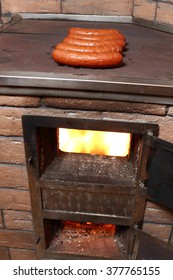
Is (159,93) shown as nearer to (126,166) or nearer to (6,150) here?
(126,166)

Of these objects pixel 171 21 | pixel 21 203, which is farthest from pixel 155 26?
pixel 21 203

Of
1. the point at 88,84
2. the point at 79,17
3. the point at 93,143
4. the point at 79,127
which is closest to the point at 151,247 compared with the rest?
the point at 93,143

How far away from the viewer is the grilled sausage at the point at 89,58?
111 cm

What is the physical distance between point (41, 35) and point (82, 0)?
17.1 inches

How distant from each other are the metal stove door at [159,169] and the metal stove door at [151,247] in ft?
0.94

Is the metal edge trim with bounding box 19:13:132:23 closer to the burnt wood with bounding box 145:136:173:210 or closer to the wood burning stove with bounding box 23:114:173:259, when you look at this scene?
the wood burning stove with bounding box 23:114:173:259

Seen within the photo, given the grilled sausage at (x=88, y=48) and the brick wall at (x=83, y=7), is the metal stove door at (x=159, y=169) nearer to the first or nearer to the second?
the grilled sausage at (x=88, y=48)

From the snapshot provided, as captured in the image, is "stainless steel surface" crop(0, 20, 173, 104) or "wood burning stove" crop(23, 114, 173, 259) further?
"wood burning stove" crop(23, 114, 173, 259)

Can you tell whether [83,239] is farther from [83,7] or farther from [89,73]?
[83,7]

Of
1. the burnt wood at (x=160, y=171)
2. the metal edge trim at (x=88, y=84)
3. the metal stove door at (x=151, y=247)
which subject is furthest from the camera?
the metal stove door at (x=151, y=247)

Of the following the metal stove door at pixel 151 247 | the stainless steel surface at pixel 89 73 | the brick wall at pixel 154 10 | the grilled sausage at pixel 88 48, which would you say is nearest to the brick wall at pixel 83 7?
the brick wall at pixel 154 10

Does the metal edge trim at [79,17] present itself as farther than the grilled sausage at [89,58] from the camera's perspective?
Yes

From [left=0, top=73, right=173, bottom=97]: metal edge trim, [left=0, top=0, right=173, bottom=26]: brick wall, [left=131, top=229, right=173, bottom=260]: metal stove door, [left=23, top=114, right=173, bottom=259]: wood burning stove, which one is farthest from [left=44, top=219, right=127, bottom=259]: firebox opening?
[left=0, top=0, right=173, bottom=26]: brick wall

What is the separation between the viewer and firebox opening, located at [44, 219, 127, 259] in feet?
5.52
